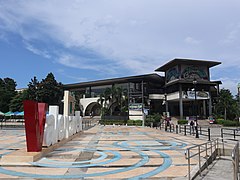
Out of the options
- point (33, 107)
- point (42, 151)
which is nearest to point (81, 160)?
point (42, 151)

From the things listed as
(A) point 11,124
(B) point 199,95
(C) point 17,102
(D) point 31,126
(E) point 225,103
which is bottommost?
(A) point 11,124

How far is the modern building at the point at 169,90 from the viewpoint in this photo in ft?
162

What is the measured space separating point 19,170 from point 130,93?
153 ft

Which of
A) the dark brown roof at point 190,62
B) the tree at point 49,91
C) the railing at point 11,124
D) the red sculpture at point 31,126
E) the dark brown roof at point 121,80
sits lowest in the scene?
the railing at point 11,124

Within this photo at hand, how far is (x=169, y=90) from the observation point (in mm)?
54000

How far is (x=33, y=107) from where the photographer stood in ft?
29.5

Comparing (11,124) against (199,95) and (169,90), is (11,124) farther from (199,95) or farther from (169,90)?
(199,95)

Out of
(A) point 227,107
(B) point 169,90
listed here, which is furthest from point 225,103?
(B) point 169,90

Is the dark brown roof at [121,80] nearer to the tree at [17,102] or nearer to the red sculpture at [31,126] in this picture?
the tree at [17,102]

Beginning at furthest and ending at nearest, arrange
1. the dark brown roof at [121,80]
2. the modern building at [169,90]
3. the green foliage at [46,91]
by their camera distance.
→ 1. the green foliage at [46,91]
2. the dark brown roof at [121,80]
3. the modern building at [169,90]

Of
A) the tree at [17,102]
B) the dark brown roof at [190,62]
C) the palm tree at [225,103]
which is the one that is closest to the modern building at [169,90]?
the dark brown roof at [190,62]

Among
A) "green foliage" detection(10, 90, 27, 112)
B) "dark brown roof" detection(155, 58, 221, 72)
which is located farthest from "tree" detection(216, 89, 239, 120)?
"green foliage" detection(10, 90, 27, 112)

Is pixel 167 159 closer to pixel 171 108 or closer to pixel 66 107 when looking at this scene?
pixel 66 107

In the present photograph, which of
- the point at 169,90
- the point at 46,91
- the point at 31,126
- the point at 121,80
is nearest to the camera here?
the point at 31,126
